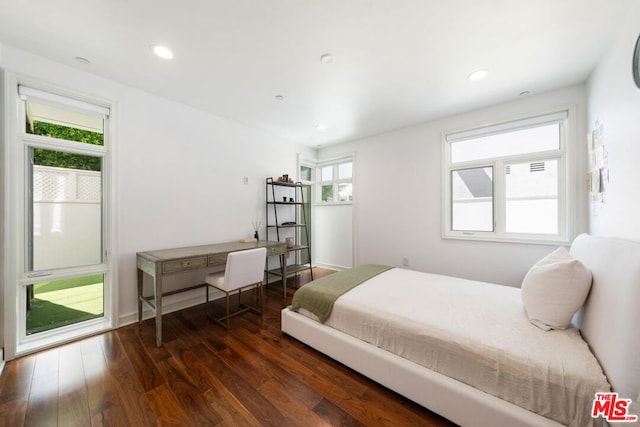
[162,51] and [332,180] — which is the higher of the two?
[162,51]

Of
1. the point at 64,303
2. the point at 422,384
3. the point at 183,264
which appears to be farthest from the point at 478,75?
the point at 64,303

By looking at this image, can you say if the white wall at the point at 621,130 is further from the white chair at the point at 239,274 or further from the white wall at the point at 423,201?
the white chair at the point at 239,274

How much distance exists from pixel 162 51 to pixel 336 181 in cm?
336

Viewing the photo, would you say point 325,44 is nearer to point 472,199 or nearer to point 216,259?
point 216,259

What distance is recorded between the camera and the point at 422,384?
4.58 ft

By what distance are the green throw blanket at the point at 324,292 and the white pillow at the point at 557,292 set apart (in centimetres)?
131

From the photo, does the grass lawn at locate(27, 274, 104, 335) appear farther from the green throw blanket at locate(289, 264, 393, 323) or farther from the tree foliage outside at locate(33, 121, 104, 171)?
the green throw blanket at locate(289, 264, 393, 323)

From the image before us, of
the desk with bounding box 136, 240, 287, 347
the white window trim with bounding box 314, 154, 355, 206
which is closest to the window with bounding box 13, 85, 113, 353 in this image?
the desk with bounding box 136, 240, 287, 347

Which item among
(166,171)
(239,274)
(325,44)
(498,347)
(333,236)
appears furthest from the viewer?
(333,236)

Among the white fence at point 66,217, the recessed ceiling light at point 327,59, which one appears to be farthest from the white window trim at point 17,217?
the recessed ceiling light at point 327,59

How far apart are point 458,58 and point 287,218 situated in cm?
334

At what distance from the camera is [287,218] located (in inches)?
171

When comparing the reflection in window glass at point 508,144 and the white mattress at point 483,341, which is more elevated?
the reflection in window glass at point 508,144

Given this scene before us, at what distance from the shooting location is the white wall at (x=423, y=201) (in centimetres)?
266
